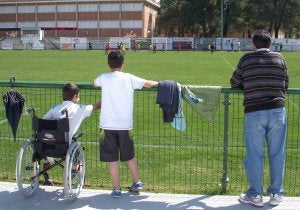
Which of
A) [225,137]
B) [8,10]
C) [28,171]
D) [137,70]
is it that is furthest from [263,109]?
[8,10]

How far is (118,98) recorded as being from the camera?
5102 millimetres

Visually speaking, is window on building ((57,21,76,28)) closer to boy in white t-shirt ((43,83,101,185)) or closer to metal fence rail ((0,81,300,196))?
metal fence rail ((0,81,300,196))

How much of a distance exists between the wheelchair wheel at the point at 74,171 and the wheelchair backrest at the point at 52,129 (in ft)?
0.50

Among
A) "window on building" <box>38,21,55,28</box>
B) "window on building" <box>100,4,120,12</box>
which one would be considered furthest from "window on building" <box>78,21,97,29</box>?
"window on building" <box>38,21,55,28</box>

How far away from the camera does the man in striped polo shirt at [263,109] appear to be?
4773 millimetres

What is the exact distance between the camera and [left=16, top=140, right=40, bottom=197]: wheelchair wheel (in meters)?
5.18

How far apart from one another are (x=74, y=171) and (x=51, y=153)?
35 cm

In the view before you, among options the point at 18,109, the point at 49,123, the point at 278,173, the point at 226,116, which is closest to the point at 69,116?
the point at 49,123

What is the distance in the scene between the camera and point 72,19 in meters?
95.3

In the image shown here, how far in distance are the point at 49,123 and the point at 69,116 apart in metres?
0.24

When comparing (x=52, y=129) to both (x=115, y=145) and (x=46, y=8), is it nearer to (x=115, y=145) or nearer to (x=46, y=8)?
(x=115, y=145)

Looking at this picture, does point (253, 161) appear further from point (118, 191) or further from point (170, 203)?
point (118, 191)

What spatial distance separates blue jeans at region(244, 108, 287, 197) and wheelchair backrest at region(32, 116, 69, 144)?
187 centimetres

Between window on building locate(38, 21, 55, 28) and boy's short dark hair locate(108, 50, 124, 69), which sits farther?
window on building locate(38, 21, 55, 28)
